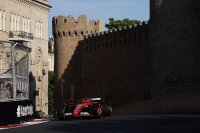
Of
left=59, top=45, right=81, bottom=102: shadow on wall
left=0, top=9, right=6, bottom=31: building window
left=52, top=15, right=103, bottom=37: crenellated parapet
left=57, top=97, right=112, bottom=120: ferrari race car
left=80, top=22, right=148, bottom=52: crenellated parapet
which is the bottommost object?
left=57, top=97, right=112, bottom=120: ferrari race car

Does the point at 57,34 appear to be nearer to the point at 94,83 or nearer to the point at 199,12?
the point at 94,83

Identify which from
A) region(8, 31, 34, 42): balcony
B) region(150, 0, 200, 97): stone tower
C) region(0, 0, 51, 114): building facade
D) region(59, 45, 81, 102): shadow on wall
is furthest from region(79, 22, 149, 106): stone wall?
region(150, 0, 200, 97): stone tower

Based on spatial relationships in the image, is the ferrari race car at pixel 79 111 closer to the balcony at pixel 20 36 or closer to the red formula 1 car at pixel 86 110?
the red formula 1 car at pixel 86 110

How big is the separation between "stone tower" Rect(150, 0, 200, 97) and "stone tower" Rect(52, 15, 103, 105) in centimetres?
2888

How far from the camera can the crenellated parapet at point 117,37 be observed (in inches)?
2226

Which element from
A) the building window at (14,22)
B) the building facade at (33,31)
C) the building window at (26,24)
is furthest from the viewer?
the building window at (26,24)

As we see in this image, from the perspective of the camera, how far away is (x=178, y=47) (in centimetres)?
4278

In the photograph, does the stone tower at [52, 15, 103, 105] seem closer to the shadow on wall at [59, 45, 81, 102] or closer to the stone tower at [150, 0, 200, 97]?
the shadow on wall at [59, 45, 81, 102]

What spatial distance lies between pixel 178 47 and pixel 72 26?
103 ft

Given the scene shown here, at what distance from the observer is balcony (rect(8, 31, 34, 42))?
197ft

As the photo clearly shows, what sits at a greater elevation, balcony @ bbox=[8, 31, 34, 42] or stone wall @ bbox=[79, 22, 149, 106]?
balcony @ bbox=[8, 31, 34, 42]

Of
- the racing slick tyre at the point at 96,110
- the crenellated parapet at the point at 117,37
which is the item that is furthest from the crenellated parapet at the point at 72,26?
the racing slick tyre at the point at 96,110

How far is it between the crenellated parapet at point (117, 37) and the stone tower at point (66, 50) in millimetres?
1504

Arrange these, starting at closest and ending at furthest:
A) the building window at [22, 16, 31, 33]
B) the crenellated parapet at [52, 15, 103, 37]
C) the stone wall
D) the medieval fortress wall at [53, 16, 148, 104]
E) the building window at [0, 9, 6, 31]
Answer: the stone wall
the medieval fortress wall at [53, 16, 148, 104]
the building window at [0, 9, 6, 31]
the building window at [22, 16, 31, 33]
the crenellated parapet at [52, 15, 103, 37]
